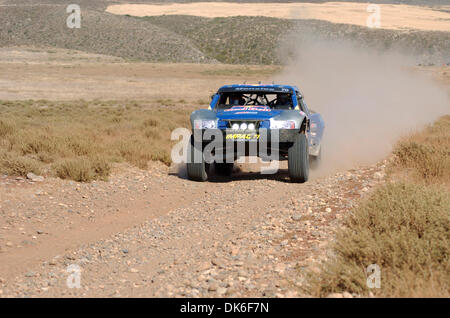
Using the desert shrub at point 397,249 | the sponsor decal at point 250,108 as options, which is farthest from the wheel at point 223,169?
the desert shrub at point 397,249

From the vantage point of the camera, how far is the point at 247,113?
35.9ft

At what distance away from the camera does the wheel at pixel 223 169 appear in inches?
497

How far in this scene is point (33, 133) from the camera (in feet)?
48.1

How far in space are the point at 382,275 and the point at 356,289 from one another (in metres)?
0.35

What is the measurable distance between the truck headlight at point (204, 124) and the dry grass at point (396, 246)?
381cm

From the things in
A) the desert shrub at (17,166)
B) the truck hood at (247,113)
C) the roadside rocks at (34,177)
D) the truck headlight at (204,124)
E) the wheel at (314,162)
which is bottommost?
the wheel at (314,162)

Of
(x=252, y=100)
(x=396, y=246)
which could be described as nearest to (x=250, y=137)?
(x=252, y=100)

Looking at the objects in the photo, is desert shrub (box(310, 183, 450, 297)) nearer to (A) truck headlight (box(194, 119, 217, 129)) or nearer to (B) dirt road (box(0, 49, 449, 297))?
(B) dirt road (box(0, 49, 449, 297))

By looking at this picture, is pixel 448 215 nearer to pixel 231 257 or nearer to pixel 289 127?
pixel 231 257

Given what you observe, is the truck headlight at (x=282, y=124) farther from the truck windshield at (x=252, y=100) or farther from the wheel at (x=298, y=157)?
the truck windshield at (x=252, y=100)

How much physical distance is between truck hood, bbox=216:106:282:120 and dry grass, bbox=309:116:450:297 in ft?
11.2

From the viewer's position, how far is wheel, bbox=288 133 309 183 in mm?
10906

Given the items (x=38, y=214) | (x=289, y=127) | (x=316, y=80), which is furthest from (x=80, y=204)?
(x=316, y=80)

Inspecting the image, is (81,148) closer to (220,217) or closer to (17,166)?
(17,166)
